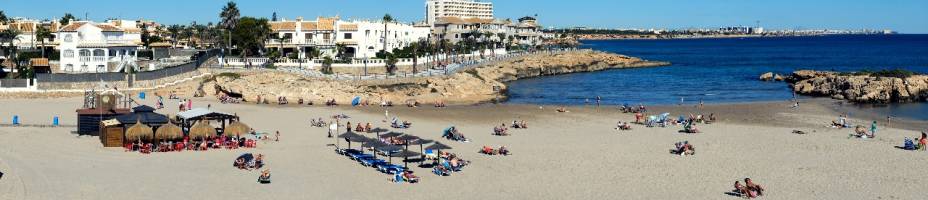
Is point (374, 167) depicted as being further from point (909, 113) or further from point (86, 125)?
point (909, 113)

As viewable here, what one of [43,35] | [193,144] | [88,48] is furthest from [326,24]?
[193,144]

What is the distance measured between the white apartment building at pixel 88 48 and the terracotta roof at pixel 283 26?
1640 cm

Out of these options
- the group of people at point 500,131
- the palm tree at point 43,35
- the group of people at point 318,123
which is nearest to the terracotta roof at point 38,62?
the palm tree at point 43,35

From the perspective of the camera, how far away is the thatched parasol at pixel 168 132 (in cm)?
3275

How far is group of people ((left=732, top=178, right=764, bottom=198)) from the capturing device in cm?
2614

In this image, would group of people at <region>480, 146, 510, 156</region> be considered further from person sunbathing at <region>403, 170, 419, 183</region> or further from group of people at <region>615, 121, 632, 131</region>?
group of people at <region>615, 121, 632, 131</region>

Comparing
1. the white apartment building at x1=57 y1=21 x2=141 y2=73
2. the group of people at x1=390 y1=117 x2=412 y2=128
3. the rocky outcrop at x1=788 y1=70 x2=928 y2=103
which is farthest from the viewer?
the rocky outcrop at x1=788 y1=70 x2=928 y2=103

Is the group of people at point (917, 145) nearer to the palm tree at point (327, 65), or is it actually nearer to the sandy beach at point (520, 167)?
the sandy beach at point (520, 167)

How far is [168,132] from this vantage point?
32844mm

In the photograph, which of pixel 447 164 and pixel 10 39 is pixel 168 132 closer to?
pixel 447 164

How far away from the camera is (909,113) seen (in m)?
54.1

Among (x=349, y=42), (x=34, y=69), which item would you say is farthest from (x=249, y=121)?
(x=349, y=42)

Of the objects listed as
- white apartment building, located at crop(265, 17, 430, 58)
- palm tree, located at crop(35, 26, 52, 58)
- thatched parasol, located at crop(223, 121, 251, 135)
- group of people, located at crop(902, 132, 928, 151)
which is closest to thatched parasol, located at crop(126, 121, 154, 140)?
thatched parasol, located at crop(223, 121, 251, 135)

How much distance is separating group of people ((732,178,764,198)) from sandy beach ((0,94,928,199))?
0.54m
